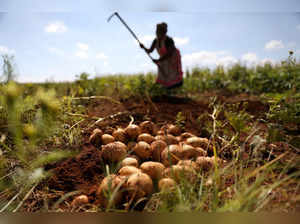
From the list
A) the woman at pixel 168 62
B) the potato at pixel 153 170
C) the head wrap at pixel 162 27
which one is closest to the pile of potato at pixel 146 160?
the potato at pixel 153 170

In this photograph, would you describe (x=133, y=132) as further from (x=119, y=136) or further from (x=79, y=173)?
(x=79, y=173)

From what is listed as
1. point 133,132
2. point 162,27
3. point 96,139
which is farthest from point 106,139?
point 162,27

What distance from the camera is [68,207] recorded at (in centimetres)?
118

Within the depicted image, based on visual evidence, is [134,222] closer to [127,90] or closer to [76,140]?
[76,140]

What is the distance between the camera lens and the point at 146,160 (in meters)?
1.72

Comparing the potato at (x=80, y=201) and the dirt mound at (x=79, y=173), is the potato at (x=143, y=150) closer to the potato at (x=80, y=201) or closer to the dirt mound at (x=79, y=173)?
the dirt mound at (x=79, y=173)

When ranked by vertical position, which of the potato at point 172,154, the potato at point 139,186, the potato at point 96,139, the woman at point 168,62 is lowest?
the potato at point 139,186

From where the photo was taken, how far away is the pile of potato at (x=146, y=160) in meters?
1.13

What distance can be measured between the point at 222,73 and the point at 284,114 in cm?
580

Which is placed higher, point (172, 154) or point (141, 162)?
point (172, 154)

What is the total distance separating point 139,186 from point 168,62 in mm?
4011

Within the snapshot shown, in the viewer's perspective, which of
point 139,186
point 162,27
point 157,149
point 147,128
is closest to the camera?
point 139,186

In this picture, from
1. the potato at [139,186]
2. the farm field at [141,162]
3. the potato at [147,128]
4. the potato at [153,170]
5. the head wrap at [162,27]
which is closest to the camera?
the farm field at [141,162]

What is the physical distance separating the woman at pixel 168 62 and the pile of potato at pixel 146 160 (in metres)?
2.79
